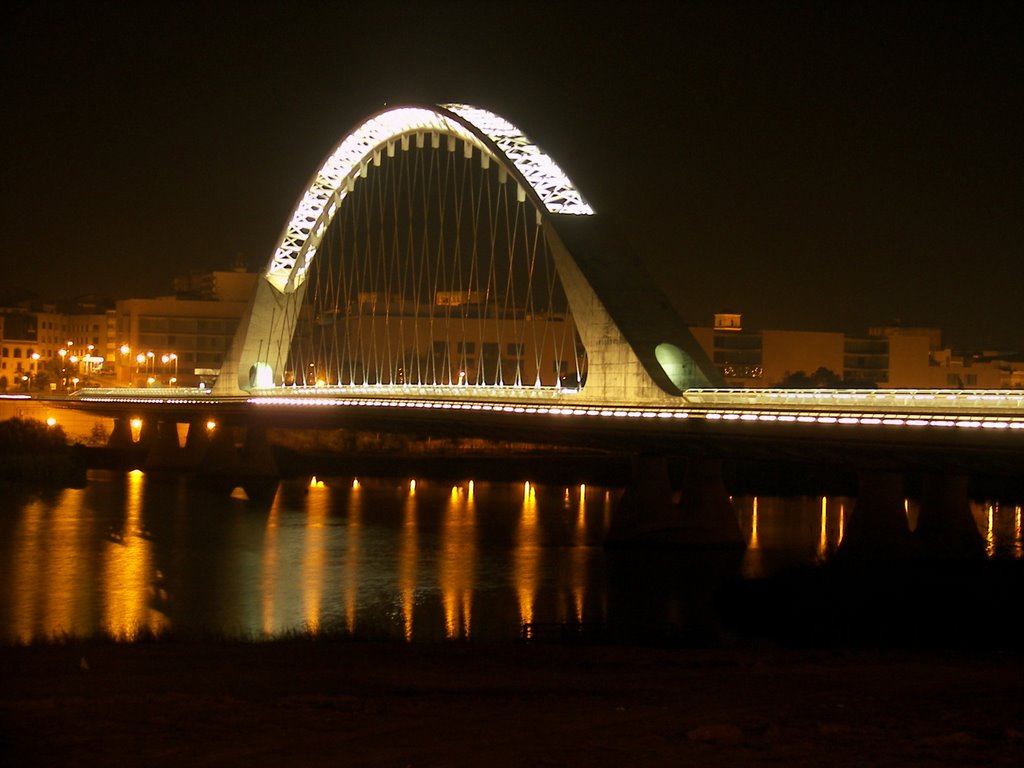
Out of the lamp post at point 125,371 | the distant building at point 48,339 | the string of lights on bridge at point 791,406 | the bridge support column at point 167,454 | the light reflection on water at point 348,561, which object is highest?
the distant building at point 48,339

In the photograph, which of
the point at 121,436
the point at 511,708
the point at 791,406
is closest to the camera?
the point at 511,708

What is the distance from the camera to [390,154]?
197 ft

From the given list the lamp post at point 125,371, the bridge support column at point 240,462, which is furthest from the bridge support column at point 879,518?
the lamp post at point 125,371

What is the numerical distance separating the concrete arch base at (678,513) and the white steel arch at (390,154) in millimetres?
9305

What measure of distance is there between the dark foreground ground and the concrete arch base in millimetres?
15542

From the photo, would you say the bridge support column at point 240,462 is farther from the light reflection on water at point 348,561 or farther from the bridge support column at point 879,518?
the bridge support column at point 879,518

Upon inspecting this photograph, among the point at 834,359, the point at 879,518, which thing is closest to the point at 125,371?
the point at 834,359

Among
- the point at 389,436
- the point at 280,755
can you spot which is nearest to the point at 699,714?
the point at 280,755

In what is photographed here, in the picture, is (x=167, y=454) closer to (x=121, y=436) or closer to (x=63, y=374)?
(x=121, y=436)

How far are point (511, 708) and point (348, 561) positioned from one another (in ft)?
78.2

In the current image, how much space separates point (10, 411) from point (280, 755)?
83.0 metres

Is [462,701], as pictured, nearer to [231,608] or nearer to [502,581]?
[231,608]

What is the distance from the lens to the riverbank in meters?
13.3

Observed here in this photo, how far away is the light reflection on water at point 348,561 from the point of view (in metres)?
29.0
